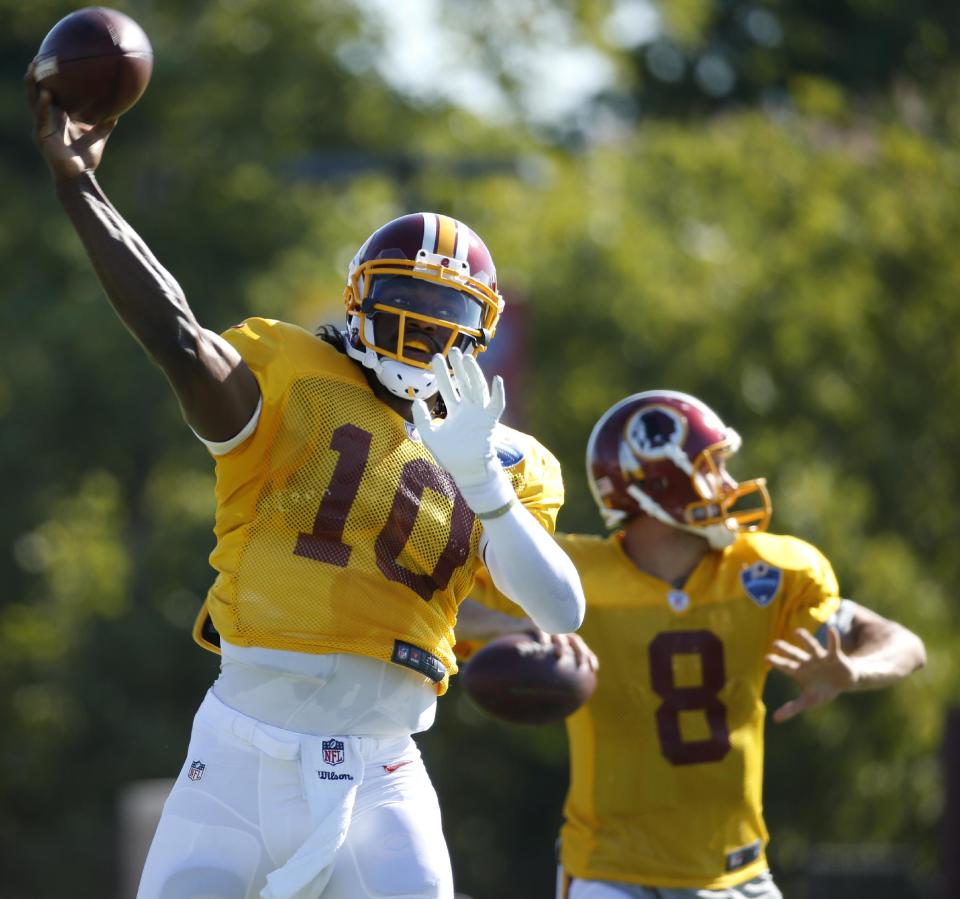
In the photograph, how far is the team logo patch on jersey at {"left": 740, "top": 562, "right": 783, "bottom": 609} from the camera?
5.02 meters

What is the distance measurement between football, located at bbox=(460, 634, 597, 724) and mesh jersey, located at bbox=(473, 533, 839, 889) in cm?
19

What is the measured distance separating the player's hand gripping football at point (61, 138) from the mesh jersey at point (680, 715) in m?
1.76

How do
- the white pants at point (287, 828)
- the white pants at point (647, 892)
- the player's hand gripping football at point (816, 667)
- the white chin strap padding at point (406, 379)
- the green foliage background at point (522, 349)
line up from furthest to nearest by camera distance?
1. the green foliage background at point (522, 349)
2. the white pants at point (647, 892)
3. the player's hand gripping football at point (816, 667)
4. the white chin strap padding at point (406, 379)
5. the white pants at point (287, 828)

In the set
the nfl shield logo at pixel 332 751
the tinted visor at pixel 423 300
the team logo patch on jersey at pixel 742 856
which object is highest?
the tinted visor at pixel 423 300

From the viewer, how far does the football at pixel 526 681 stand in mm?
4617

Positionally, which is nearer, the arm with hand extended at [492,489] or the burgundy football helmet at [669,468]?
the arm with hand extended at [492,489]

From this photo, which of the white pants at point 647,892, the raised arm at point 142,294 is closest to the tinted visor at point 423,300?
the raised arm at point 142,294

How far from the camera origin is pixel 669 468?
199 inches

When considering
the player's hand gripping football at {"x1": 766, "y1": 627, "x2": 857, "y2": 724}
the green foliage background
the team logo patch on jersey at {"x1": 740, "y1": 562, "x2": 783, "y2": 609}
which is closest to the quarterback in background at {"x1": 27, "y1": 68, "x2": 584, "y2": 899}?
the player's hand gripping football at {"x1": 766, "y1": 627, "x2": 857, "y2": 724}

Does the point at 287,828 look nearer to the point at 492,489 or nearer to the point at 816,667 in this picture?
the point at 492,489

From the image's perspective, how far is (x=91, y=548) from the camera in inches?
586

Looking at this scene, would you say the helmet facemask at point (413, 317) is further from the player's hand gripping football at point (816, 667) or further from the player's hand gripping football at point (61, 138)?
the player's hand gripping football at point (816, 667)

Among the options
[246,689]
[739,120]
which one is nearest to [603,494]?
[246,689]

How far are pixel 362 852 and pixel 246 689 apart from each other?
401 millimetres
